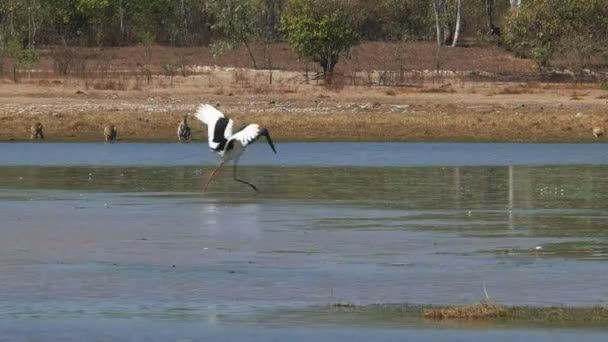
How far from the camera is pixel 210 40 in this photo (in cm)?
6462

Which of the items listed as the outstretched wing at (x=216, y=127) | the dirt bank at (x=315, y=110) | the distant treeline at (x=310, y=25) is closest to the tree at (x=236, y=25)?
the distant treeline at (x=310, y=25)

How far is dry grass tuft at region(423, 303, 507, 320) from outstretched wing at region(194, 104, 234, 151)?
1174 cm

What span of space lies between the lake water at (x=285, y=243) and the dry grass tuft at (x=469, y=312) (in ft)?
0.86

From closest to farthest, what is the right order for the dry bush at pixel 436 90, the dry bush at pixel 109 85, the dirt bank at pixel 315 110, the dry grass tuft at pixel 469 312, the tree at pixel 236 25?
the dry grass tuft at pixel 469 312 → the dirt bank at pixel 315 110 → the dry bush at pixel 109 85 → the dry bush at pixel 436 90 → the tree at pixel 236 25

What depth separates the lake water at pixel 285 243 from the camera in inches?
415

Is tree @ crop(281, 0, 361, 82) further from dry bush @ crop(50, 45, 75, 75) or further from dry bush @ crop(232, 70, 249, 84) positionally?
dry bush @ crop(50, 45, 75, 75)

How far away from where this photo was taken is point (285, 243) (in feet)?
49.0

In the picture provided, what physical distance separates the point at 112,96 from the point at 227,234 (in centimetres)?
2387

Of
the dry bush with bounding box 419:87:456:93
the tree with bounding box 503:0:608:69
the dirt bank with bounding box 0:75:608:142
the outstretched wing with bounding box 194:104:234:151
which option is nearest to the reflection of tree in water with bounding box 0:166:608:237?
the outstretched wing with bounding box 194:104:234:151

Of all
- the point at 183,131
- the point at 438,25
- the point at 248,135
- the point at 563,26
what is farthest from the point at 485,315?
the point at 438,25

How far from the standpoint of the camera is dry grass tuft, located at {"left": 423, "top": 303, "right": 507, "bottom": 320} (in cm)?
1016

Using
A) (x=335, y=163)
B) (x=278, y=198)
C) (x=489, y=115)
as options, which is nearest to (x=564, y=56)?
(x=489, y=115)

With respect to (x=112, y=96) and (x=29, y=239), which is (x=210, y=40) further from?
(x=29, y=239)

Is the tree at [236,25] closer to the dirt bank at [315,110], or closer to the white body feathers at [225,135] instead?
the dirt bank at [315,110]
